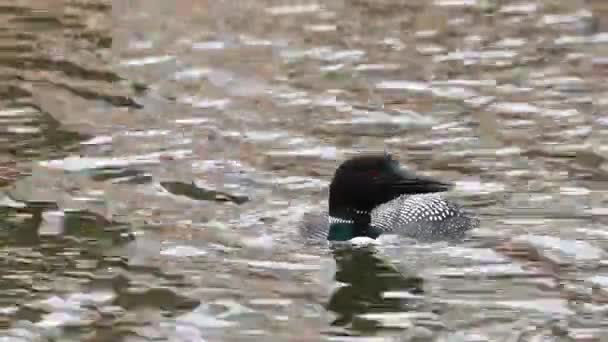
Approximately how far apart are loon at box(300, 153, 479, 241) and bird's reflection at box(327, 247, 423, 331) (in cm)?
24

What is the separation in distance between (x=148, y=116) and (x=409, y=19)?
13.7 ft

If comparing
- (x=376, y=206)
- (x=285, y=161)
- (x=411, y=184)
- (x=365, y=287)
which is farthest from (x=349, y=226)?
(x=285, y=161)

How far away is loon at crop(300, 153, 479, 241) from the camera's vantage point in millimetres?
10289

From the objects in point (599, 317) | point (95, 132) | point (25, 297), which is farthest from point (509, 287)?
point (95, 132)

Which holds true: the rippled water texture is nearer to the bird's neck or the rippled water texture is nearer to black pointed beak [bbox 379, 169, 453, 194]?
the bird's neck

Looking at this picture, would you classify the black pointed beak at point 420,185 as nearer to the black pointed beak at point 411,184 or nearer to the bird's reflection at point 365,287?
the black pointed beak at point 411,184

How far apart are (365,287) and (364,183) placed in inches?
46.7

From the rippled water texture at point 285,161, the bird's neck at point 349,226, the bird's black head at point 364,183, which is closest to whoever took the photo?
the rippled water texture at point 285,161

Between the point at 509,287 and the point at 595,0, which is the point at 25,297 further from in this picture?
the point at 595,0

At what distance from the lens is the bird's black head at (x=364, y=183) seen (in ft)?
34.0

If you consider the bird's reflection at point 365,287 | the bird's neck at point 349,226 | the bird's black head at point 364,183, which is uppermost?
the bird's black head at point 364,183

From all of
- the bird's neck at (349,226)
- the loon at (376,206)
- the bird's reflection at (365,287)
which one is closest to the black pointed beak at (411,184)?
the loon at (376,206)

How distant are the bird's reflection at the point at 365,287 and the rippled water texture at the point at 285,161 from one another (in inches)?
0.8

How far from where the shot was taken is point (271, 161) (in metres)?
11.9
